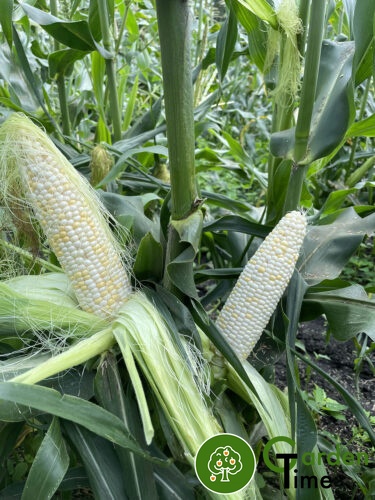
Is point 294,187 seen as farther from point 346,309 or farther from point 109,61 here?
point 109,61

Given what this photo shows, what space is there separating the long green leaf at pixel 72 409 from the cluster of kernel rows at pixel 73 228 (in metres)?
0.21

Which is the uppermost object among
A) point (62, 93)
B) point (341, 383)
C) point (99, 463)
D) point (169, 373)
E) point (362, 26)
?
point (362, 26)

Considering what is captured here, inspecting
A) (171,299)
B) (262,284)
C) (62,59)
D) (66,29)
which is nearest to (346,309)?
(262,284)

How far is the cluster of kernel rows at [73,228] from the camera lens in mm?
820

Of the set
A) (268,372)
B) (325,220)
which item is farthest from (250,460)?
(325,220)

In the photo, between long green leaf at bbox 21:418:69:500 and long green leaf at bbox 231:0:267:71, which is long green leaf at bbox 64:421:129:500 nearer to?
long green leaf at bbox 21:418:69:500

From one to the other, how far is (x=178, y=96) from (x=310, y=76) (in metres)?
0.29

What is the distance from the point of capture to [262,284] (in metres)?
0.90

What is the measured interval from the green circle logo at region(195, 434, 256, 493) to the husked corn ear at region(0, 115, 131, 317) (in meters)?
0.28

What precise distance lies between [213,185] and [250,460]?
7.37ft

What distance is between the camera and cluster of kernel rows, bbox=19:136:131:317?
820 mm

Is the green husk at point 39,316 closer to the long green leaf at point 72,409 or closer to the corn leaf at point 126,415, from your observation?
the corn leaf at point 126,415

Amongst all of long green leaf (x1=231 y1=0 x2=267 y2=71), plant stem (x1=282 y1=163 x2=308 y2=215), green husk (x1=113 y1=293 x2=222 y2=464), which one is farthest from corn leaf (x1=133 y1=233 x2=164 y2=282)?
long green leaf (x1=231 y1=0 x2=267 y2=71)

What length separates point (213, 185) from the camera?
2.88 metres
